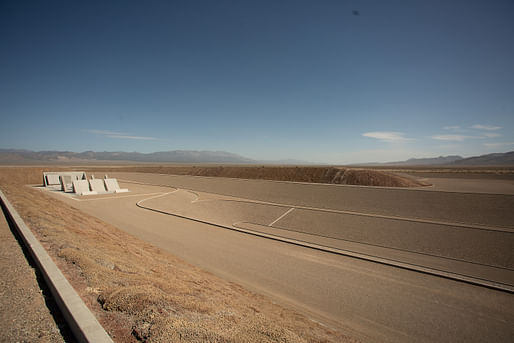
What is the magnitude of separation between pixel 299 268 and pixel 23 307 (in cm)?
897

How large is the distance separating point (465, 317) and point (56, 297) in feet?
36.1

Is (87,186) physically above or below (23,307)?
below

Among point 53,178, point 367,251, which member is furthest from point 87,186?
point 367,251

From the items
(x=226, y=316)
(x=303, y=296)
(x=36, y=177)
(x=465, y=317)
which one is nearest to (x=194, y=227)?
(x=303, y=296)

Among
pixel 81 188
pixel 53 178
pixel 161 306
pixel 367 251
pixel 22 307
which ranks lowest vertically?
pixel 367 251

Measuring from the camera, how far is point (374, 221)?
50.9 feet

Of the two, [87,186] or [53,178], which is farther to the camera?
[53,178]

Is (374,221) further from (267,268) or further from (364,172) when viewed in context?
(364,172)

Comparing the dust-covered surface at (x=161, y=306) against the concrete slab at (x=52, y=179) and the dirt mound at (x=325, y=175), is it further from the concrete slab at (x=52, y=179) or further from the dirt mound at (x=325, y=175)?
the concrete slab at (x=52, y=179)

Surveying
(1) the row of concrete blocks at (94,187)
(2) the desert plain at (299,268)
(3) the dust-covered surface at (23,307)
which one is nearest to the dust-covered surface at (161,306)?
(2) the desert plain at (299,268)

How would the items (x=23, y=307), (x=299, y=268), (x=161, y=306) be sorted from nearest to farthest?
(x=23, y=307) < (x=161, y=306) < (x=299, y=268)

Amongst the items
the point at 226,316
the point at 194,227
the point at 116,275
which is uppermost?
the point at 116,275

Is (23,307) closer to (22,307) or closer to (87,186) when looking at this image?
(22,307)

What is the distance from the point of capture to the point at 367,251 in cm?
1232
